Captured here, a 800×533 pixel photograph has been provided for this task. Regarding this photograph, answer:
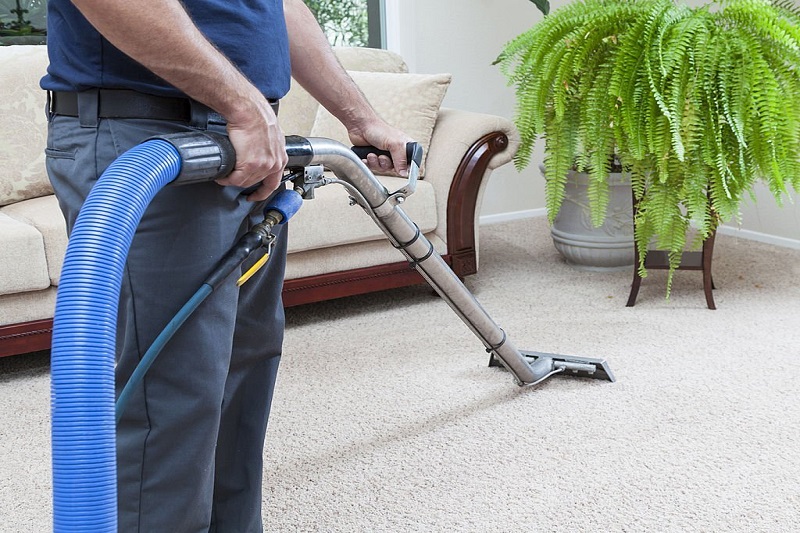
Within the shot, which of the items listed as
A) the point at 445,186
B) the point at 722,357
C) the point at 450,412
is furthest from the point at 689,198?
the point at 450,412

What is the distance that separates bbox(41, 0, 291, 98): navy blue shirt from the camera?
90 cm

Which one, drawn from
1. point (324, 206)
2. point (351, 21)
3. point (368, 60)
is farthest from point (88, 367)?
point (351, 21)

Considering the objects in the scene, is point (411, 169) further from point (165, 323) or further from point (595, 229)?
point (595, 229)

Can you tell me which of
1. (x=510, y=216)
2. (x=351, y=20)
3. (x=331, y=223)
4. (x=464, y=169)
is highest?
(x=351, y=20)

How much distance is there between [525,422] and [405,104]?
4.75ft

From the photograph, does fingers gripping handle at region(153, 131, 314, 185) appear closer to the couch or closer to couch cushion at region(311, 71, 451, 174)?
the couch

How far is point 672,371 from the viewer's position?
86.0 inches

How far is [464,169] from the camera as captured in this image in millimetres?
2854

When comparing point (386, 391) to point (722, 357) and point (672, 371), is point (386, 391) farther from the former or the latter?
point (722, 357)

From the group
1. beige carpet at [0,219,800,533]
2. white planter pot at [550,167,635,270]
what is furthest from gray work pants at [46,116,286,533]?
white planter pot at [550,167,635,270]

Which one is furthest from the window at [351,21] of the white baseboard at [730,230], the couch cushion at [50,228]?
the couch cushion at [50,228]

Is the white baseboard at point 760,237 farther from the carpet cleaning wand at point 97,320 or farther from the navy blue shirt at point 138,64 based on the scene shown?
the carpet cleaning wand at point 97,320

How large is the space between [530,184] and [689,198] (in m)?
1.80

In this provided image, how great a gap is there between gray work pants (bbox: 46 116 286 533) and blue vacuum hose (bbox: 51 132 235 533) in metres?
0.30
